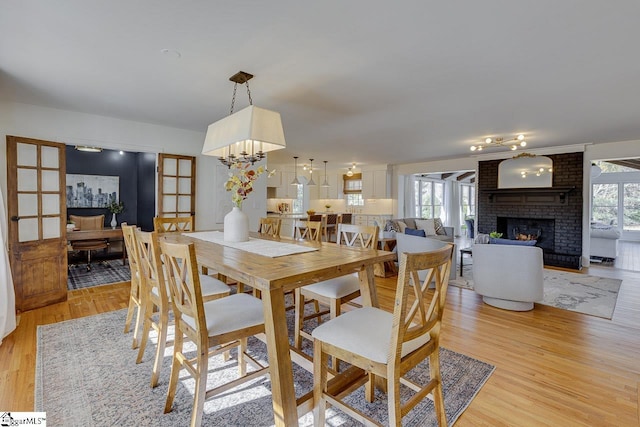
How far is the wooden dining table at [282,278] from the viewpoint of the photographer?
1451 millimetres

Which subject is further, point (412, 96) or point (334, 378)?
point (412, 96)

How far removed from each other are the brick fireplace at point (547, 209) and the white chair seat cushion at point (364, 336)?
6.37 metres

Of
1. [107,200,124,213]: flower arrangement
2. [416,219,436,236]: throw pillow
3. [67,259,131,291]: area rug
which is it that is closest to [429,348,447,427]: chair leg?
[67,259,131,291]: area rug

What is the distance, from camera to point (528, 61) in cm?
242

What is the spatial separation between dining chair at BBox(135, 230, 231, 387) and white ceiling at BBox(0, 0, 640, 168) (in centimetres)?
141

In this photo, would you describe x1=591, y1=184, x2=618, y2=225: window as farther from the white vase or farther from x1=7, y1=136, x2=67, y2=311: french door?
x1=7, y1=136, x2=67, y2=311: french door

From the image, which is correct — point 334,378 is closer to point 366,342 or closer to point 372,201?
point 366,342

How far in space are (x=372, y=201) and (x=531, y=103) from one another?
6.09 metres

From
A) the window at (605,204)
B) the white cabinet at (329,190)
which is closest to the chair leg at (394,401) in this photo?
the white cabinet at (329,190)

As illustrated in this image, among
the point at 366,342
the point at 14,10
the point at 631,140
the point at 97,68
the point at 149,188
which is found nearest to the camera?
the point at 366,342

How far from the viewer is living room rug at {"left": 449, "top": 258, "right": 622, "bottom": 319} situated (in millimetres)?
3615

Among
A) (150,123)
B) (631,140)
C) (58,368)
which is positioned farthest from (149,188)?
(631,140)

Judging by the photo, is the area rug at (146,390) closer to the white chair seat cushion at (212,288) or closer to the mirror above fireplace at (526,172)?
the white chair seat cushion at (212,288)

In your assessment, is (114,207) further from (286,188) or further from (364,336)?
(364,336)
